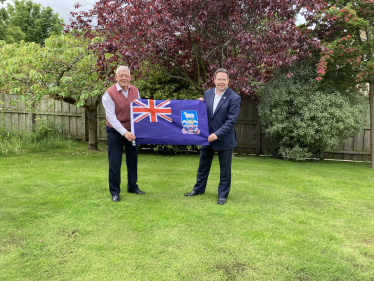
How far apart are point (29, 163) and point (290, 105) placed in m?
7.23

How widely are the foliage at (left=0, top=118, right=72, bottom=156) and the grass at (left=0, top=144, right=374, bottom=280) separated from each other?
2873mm

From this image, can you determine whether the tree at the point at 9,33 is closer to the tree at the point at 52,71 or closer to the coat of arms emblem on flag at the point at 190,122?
the tree at the point at 52,71

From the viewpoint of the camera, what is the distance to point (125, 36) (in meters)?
7.48

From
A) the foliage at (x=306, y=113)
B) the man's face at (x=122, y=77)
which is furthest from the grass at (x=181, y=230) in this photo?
the foliage at (x=306, y=113)

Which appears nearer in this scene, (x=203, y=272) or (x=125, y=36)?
(x=203, y=272)

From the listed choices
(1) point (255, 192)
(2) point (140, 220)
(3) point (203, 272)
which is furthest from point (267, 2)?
(3) point (203, 272)

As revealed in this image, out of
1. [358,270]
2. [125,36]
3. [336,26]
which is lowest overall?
[358,270]

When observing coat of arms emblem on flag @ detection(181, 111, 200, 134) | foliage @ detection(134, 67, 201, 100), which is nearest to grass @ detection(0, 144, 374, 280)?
coat of arms emblem on flag @ detection(181, 111, 200, 134)

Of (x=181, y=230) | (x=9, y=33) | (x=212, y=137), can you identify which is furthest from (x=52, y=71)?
(x=9, y=33)

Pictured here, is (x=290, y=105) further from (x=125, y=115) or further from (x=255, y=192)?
(x=125, y=115)

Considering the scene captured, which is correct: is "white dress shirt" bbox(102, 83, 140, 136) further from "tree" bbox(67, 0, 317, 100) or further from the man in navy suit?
"tree" bbox(67, 0, 317, 100)

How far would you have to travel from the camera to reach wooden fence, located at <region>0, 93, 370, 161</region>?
31.8ft

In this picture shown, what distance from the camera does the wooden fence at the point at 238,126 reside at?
9680 mm

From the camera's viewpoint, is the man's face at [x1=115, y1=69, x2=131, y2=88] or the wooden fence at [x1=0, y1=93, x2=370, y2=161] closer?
the man's face at [x1=115, y1=69, x2=131, y2=88]
